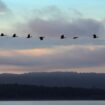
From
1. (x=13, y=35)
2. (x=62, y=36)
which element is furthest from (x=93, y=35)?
(x=13, y=35)

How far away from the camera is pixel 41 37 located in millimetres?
46375

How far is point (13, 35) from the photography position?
1826 inches

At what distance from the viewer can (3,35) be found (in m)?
45.3

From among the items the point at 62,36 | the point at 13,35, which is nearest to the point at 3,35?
the point at 13,35

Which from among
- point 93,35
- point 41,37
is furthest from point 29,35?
point 93,35

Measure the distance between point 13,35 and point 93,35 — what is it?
588 centimetres

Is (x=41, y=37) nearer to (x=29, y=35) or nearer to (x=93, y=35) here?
(x=29, y=35)

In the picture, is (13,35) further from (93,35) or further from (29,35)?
(93,35)

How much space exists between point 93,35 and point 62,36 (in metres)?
2.23

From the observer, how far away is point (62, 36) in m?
45.6

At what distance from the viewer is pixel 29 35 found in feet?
152

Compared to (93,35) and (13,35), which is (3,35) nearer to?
(13,35)

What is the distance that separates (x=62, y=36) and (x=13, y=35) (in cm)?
366

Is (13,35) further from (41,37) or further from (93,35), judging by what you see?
(93,35)
